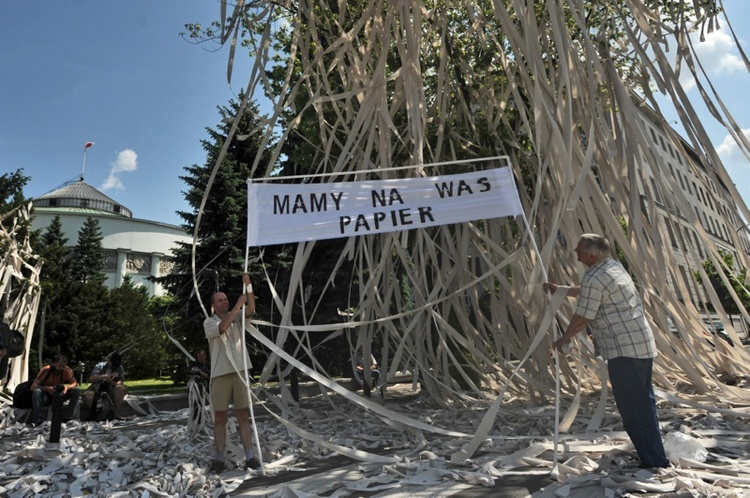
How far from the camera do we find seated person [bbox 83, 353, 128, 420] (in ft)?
23.8

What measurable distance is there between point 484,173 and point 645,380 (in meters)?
1.77

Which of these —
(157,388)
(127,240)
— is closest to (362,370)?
(157,388)

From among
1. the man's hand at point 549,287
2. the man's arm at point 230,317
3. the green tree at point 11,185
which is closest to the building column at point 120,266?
the green tree at point 11,185

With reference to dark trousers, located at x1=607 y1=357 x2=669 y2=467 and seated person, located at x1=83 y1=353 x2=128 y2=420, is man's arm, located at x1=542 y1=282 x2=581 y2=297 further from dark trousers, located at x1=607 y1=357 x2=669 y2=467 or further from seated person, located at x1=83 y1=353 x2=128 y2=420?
seated person, located at x1=83 y1=353 x2=128 y2=420

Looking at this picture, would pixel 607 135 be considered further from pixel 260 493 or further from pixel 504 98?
pixel 260 493

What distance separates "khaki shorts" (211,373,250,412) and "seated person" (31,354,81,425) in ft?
12.0

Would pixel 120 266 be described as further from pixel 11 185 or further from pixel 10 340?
pixel 10 340

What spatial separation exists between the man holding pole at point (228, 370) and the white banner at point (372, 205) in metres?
0.53

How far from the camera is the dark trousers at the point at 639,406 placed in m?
2.89

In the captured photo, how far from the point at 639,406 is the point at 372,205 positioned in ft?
6.92

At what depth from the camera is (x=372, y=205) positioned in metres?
3.98

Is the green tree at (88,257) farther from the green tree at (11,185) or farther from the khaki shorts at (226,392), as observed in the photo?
the khaki shorts at (226,392)

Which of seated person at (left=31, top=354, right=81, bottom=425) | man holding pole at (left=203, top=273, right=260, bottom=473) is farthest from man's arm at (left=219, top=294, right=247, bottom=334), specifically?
seated person at (left=31, top=354, right=81, bottom=425)

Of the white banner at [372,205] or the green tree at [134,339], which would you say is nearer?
the white banner at [372,205]
